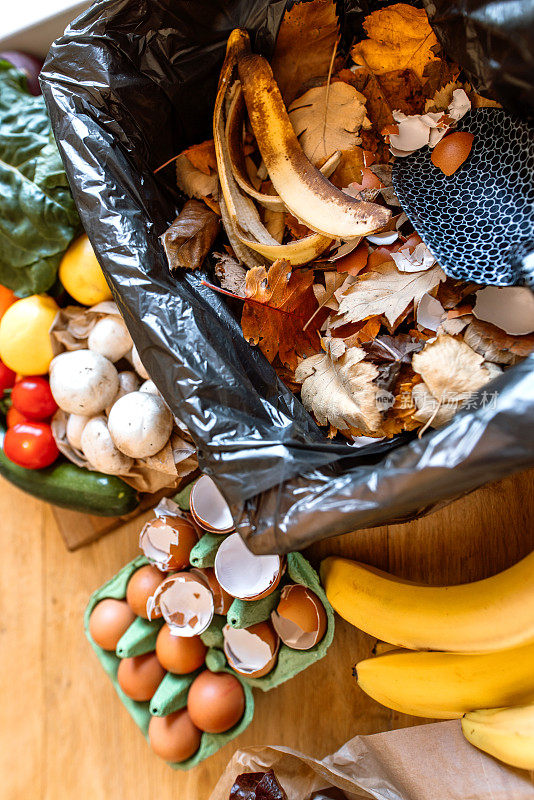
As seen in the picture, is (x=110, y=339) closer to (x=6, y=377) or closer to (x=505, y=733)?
(x=6, y=377)

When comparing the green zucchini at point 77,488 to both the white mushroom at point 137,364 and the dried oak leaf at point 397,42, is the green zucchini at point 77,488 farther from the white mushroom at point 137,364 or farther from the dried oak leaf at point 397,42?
the dried oak leaf at point 397,42

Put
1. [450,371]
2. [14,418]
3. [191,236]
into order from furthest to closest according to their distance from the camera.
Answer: [14,418] < [191,236] < [450,371]

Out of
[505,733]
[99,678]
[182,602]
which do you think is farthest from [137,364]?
[505,733]

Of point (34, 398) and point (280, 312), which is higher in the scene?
point (280, 312)

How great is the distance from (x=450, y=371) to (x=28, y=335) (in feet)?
2.05

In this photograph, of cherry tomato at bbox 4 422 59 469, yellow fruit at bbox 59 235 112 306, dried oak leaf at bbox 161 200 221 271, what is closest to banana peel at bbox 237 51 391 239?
dried oak leaf at bbox 161 200 221 271

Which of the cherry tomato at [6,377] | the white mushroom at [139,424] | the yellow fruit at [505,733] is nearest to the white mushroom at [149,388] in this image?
the white mushroom at [139,424]

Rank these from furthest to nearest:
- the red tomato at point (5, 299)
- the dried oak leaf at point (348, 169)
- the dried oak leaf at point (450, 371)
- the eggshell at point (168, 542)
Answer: the red tomato at point (5, 299)
the eggshell at point (168, 542)
the dried oak leaf at point (348, 169)
the dried oak leaf at point (450, 371)

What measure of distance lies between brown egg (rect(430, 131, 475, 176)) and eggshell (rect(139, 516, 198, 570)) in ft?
1.97

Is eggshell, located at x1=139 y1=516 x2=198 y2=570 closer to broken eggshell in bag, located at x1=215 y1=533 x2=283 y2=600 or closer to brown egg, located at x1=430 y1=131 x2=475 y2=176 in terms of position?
broken eggshell in bag, located at x1=215 y1=533 x2=283 y2=600

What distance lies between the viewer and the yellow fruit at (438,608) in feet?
2.34

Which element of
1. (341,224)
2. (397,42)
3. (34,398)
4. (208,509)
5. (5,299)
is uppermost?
(397,42)

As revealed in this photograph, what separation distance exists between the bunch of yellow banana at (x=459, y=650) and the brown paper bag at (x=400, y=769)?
0.11ft

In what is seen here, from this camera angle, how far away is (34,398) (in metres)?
0.94
